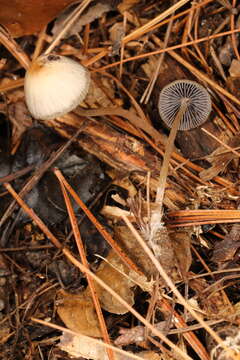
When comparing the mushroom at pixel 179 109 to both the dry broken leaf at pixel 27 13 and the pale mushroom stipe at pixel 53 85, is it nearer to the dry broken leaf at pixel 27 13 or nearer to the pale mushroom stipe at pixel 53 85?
the pale mushroom stipe at pixel 53 85

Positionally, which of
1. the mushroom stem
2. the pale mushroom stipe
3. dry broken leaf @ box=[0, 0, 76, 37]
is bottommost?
the mushroom stem

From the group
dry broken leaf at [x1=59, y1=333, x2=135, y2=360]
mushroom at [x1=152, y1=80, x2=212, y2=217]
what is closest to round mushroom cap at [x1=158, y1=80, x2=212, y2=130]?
mushroom at [x1=152, y1=80, x2=212, y2=217]

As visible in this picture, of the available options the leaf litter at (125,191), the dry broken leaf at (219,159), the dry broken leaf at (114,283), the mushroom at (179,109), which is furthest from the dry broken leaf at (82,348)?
the dry broken leaf at (219,159)

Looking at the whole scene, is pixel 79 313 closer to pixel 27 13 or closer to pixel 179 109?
pixel 179 109

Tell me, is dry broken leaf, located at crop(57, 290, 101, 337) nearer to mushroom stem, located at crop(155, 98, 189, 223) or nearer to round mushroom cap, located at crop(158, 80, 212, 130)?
mushroom stem, located at crop(155, 98, 189, 223)

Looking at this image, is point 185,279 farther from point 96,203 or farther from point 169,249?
point 96,203

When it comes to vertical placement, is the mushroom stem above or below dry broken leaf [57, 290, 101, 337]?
above

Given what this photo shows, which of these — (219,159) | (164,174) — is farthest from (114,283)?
(219,159)
